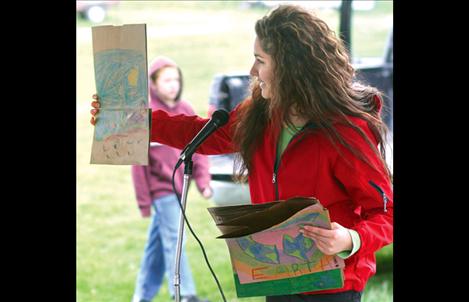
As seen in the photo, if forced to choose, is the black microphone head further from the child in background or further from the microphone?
the child in background

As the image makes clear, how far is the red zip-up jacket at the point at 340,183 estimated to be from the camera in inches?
82.0

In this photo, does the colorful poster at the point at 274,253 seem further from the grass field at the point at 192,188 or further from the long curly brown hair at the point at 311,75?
the grass field at the point at 192,188

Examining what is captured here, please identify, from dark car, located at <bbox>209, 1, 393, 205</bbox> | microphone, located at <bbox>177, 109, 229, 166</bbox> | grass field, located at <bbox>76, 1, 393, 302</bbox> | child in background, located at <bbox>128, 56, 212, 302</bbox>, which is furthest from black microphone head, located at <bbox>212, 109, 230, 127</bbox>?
grass field, located at <bbox>76, 1, 393, 302</bbox>

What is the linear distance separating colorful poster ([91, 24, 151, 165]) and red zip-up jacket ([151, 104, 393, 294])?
13.0 inches

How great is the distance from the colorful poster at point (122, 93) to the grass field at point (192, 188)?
2.65 meters

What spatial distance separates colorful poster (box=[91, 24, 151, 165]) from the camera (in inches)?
87.4

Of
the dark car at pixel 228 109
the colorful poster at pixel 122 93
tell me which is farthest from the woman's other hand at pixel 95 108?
the dark car at pixel 228 109

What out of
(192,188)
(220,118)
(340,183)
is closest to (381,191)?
(340,183)
